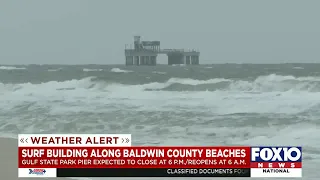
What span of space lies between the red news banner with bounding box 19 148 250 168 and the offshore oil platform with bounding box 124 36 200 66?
7507 centimetres

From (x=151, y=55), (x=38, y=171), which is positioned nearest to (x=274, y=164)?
(x=38, y=171)

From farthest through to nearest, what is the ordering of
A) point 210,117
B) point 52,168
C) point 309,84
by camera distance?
1. point 309,84
2. point 210,117
3. point 52,168

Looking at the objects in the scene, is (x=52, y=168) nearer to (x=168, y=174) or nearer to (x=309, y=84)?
(x=168, y=174)

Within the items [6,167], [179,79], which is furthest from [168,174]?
[179,79]

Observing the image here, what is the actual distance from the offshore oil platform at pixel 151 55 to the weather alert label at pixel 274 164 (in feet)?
246

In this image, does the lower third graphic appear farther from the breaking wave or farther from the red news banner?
the breaking wave

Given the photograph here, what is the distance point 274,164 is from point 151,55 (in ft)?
251

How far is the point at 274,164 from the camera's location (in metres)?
6.91

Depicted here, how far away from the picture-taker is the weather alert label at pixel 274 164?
676 cm

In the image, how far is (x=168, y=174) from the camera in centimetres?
684

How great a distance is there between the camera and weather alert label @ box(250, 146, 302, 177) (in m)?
6.76

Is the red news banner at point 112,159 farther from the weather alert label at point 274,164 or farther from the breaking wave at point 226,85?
the breaking wave at point 226,85

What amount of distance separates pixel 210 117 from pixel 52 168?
6987 millimetres
